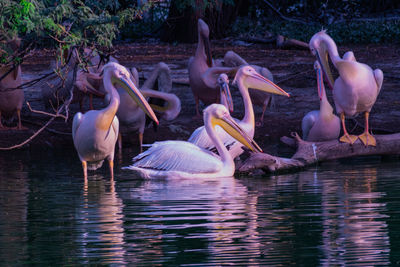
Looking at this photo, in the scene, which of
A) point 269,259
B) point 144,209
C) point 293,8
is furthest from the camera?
point 293,8

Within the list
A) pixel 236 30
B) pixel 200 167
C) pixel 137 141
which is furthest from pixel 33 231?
pixel 236 30

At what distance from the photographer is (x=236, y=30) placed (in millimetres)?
A: 18578

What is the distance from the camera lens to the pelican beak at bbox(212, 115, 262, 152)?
786cm

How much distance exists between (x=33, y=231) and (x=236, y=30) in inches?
544

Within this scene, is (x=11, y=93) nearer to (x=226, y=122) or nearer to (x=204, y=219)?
(x=226, y=122)

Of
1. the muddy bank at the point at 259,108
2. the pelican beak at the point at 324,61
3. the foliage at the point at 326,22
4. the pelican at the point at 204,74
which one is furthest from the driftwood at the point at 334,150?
the foliage at the point at 326,22

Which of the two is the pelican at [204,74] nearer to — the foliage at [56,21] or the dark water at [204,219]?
the foliage at [56,21]

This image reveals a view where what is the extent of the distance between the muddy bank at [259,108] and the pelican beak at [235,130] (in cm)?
136

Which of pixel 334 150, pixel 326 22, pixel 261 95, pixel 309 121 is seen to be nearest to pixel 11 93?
pixel 261 95

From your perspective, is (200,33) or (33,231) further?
(200,33)

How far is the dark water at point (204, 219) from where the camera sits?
4.43 metres

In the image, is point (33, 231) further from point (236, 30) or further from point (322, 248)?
point (236, 30)

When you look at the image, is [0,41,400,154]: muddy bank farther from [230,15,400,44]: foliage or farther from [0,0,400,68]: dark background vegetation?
[230,15,400,44]: foliage

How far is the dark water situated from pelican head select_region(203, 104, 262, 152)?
54cm
